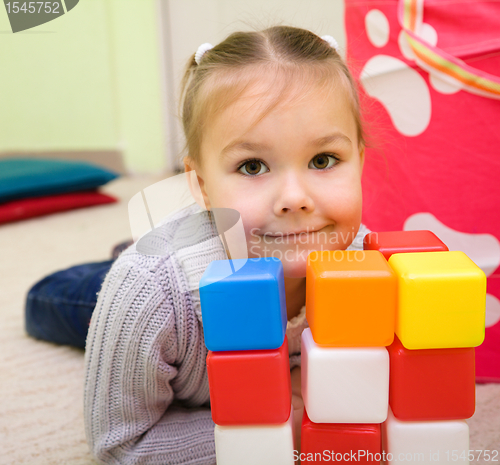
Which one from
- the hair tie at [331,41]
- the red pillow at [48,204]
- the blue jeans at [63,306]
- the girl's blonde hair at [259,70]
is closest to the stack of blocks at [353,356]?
the girl's blonde hair at [259,70]

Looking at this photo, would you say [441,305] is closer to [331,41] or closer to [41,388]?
[331,41]

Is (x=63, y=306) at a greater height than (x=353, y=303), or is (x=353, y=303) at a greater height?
(x=353, y=303)

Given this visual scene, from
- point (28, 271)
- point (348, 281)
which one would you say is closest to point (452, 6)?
point (348, 281)

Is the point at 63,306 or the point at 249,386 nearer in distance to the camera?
the point at 249,386

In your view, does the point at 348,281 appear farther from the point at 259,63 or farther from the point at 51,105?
the point at 51,105

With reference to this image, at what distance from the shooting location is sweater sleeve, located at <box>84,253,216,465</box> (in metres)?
0.59

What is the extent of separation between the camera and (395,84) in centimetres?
79

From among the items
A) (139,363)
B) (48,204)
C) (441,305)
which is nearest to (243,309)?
(441,305)

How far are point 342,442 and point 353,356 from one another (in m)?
0.09

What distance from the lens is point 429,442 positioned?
0.43 meters

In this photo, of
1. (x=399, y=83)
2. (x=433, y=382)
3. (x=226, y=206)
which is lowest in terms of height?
(x=433, y=382)

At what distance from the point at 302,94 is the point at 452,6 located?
12.8 inches

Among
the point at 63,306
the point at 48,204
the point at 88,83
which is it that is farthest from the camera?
the point at 48,204

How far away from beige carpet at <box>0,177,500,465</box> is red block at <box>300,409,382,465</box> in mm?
239
